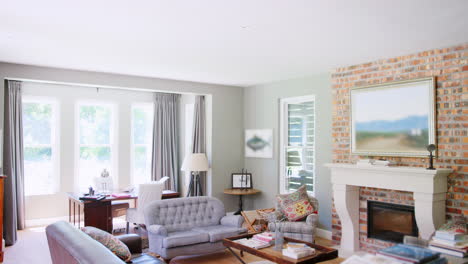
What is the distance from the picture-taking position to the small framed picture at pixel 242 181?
23.9 feet

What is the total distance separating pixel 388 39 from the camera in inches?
162

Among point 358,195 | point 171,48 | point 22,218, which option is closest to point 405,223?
point 358,195

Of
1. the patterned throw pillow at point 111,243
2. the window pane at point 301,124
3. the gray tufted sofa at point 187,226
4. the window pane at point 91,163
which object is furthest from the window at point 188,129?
the patterned throw pillow at point 111,243

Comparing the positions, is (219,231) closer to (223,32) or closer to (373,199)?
(373,199)

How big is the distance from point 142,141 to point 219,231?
3.73m

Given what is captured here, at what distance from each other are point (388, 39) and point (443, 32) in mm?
505

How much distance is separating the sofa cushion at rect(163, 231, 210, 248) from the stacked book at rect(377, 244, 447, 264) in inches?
109

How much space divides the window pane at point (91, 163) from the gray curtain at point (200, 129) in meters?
1.68

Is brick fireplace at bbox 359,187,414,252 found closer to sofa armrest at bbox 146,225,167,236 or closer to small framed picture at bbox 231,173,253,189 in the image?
small framed picture at bbox 231,173,253,189

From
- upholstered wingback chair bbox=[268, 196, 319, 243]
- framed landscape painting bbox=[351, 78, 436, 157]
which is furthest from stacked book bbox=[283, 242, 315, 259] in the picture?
framed landscape painting bbox=[351, 78, 436, 157]

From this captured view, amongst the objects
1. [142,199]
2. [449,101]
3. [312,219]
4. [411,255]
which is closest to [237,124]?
[142,199]

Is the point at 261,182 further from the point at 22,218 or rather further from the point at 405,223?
the point at 22,218

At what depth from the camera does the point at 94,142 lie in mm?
7438

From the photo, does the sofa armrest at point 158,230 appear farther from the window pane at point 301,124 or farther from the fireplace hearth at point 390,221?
the window pane at point 301,124
